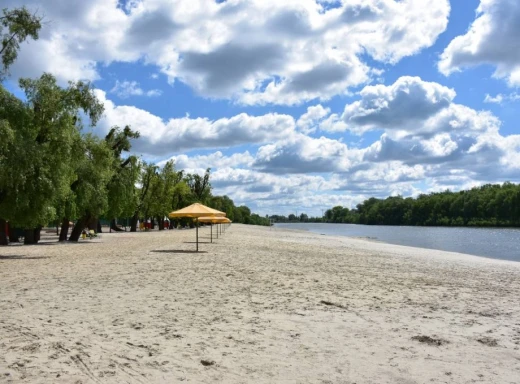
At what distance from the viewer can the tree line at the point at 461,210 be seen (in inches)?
4182

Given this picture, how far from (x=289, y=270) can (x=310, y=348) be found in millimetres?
9086

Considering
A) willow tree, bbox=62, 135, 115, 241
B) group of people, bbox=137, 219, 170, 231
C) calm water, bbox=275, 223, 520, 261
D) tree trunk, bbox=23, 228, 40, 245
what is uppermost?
willow tree, bbox=62, 135, 115, 241

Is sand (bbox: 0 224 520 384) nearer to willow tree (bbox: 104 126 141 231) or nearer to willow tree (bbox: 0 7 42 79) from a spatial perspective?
willow tree (bbox: 0 7 42 79)

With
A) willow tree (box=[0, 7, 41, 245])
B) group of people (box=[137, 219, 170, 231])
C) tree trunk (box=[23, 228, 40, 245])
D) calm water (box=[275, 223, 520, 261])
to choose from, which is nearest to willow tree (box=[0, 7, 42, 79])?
willow tree (box=[0, 7, 41, 245])

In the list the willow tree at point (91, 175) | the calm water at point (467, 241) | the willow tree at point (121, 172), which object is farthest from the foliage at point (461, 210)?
the willow tree at point (91, 175)

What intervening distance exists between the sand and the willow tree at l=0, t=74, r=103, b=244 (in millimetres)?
6593

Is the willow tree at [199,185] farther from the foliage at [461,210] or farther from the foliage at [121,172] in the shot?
the foliage at [461,210]

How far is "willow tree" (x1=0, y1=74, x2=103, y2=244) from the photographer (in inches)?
720

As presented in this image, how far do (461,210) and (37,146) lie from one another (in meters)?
120

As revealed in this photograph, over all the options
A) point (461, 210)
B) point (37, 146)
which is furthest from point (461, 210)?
point (37, 146)

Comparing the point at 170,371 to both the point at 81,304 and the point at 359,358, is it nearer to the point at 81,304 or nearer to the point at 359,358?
the point at 359,358

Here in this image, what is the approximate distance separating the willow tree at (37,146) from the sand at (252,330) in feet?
21.6

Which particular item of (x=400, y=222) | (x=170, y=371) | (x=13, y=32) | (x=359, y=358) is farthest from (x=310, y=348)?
(x=400, y=222)

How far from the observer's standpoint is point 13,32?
734 inches
